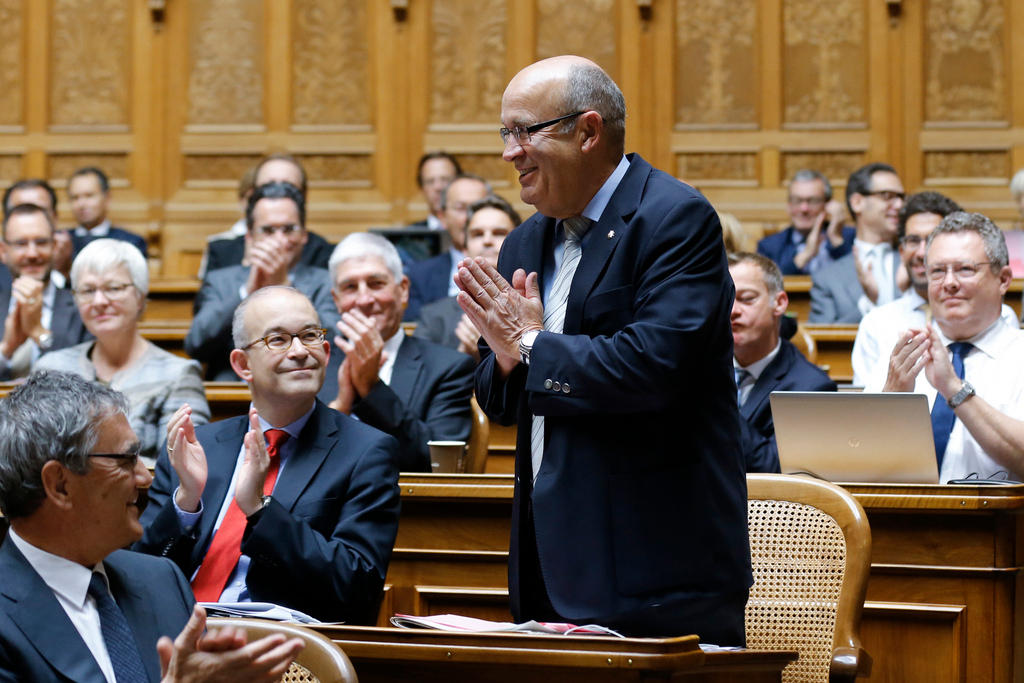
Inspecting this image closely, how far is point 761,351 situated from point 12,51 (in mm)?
5390

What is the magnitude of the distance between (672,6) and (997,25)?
162 centimetres

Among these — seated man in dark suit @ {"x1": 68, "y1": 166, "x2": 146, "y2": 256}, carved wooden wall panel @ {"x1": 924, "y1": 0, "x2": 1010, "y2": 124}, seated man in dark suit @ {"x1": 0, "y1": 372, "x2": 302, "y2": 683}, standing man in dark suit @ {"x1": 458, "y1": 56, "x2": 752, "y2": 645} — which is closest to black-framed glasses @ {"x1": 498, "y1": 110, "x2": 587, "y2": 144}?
standing man in dark suit @ {"x1": 458, "y1": 56, "x2": 752, "y2": 645}

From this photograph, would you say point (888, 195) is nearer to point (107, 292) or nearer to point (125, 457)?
point (107, 292)

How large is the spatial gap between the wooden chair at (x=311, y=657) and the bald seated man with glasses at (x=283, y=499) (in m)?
0.71

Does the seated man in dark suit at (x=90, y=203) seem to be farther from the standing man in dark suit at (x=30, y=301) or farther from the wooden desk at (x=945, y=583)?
the wooden desk at (x=945, y=583)

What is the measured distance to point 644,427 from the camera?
82.7 inches

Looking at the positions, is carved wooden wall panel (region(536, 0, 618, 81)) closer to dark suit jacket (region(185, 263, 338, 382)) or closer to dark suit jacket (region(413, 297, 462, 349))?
dark suit jacket (region(185, 263, 338, 382))

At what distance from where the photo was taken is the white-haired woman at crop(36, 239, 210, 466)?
3836mm

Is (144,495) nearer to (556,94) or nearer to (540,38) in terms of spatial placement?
(556,94)

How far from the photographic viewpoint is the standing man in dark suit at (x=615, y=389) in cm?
207

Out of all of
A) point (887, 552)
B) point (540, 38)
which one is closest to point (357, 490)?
point (887, 552)

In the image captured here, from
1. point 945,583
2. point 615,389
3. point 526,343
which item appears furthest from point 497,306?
point 945,583

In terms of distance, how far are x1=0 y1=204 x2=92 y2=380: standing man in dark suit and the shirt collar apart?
2.89m

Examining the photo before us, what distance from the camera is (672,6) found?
24.3 ft
